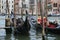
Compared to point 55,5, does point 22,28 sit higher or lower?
lower

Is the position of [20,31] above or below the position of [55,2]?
below

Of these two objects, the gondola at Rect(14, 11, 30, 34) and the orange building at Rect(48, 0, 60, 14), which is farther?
Result: the orange building at Rect(48, 0, 60, 14)

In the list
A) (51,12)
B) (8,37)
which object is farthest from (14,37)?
(51,12)

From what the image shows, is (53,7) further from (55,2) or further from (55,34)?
(55,34)

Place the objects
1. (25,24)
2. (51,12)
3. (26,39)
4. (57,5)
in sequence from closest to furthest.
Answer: (26,39)
(25,24)
(51,12)
(57,5)

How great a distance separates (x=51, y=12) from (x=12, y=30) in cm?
2558

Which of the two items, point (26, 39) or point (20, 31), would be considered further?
point (20, 31)

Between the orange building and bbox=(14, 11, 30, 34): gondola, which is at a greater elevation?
the orange building

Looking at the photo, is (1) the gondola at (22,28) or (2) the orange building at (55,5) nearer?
(1) the gondola at (22,28)

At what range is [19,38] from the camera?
28.3 ft

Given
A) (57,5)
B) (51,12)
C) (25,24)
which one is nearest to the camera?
(25,24)

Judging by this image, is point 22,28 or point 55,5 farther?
point 55,5

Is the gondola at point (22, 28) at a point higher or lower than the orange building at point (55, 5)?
lower

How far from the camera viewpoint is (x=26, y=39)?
27.6 ft
